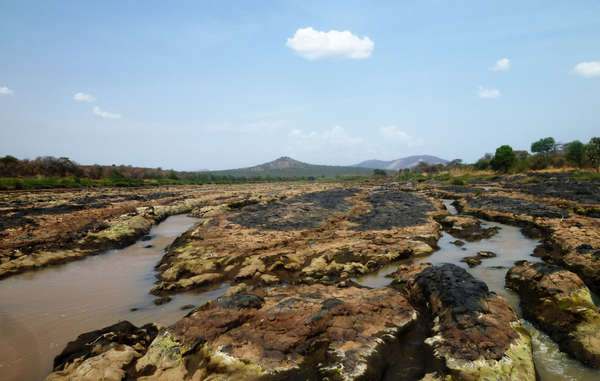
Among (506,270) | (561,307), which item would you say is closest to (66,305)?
(561,307)

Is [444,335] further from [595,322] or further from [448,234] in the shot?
[448,234]

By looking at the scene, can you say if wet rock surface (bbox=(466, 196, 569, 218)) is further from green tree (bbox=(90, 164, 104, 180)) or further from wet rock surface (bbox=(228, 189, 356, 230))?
green tree (bbox=(90, 164, 104, 180))

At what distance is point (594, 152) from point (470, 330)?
7005 cm

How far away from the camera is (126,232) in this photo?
16.8 metres

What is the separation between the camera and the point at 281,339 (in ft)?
18.4

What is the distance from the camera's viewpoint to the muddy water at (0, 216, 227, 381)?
5969mm

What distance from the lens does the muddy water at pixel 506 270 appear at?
4.95 meters

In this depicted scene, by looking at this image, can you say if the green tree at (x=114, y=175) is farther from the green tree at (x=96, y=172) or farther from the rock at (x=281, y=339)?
the rock at (x=281, y=339)

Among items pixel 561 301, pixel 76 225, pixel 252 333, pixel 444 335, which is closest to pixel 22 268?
pixel 76 225

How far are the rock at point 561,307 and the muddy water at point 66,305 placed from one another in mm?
9331

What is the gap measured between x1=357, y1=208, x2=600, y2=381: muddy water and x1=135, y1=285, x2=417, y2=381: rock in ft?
8.25

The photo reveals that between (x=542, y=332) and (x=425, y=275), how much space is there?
285 cm

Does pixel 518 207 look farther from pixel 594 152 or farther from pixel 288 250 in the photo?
pixel 594 152

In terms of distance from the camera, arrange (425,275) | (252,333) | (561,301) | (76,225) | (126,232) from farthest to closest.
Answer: (76,225) → (126,232) → (425,275) → (561,301) → (252,333)
